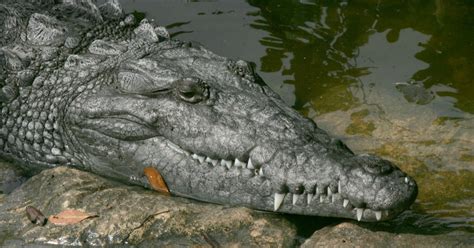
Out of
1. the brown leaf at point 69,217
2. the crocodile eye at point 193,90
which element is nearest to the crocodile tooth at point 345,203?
the crocodile eye at point 193,90

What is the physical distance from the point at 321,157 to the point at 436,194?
0.99 m

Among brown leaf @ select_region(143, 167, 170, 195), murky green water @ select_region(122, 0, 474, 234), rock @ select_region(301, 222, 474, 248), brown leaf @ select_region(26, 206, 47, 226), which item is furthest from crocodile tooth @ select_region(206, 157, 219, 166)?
brown leaf @ select_region(26, 206, 47, 226)

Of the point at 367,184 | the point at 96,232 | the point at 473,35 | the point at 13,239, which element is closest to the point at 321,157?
the point at 367,184

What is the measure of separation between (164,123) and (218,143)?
461 mm

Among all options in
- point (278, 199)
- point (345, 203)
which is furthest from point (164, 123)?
point (345, 203)

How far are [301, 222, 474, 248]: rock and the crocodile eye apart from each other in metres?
1.29

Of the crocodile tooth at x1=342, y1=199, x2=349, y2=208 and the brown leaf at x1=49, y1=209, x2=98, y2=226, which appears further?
the brown leaf at x1=49, y1=209, x2=98, y2=226

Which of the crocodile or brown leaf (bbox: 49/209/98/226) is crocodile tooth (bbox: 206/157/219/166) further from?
brown leaf (bbox: 49/209/98/226)

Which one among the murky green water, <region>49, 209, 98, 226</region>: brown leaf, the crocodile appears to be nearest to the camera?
the crocodile

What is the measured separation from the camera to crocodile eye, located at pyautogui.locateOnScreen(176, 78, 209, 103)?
15.8ft

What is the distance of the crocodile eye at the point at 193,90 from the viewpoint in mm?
4816

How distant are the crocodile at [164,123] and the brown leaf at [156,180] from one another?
0.04 metres

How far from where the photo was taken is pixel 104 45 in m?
5.56

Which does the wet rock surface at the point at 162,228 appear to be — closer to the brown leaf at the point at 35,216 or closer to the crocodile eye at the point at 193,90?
the brown leaf at the point at 35,216
